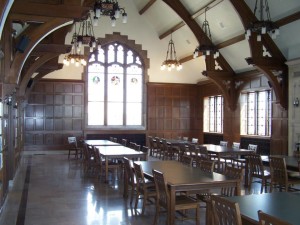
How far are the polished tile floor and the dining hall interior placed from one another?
0.10 feet

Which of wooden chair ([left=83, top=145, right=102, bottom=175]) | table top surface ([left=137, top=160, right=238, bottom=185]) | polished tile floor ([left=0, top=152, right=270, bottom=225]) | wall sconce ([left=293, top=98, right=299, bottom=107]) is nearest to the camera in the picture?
table top surface ([left=137, top=160, right=238, bottom=185])

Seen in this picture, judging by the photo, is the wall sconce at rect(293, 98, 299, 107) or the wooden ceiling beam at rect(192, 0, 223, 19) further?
the wooden ceiling beam at rect(192, 0, 223, 19)

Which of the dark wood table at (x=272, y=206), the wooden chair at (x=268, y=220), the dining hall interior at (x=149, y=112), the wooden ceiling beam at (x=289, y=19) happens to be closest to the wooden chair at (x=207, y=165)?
the dining hall interior at (x=149, y=112)

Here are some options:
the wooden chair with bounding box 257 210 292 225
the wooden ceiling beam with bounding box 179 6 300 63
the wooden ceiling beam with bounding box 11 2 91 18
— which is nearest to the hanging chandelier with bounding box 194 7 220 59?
the wooden ceiling beam with bounding box 179 6 300 63

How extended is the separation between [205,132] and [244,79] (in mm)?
4008

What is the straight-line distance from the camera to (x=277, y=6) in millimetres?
10039

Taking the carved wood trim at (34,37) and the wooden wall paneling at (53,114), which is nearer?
the carved wood trim at (34,37)

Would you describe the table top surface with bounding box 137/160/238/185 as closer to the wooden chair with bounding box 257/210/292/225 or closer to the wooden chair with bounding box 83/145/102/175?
the wooden chair with bounding box 257/210/292/225

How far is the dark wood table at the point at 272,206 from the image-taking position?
3.09m

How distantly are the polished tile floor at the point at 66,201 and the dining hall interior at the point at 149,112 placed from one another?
0.03 meters

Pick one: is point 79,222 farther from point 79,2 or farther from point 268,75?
point 268,75

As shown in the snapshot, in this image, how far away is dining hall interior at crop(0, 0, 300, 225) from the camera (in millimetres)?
5500

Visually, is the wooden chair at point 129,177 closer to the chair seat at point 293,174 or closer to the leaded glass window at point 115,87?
the chair seat at point 293,174

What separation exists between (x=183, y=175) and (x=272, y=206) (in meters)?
1.99
